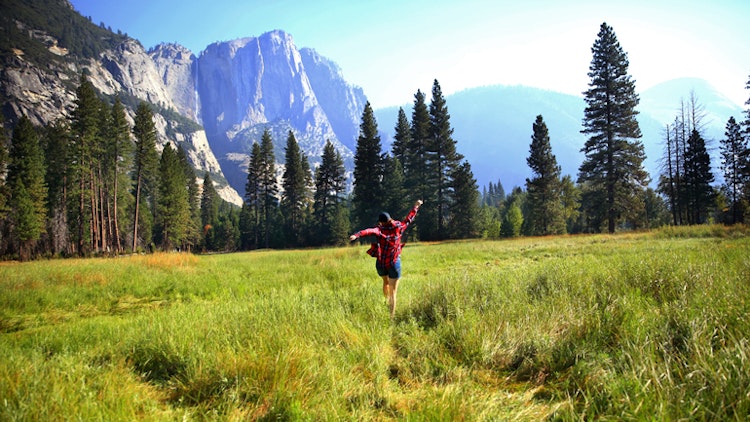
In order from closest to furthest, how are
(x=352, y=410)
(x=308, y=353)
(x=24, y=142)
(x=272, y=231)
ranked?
(x=352, y=410), (x=308, y=353), (x=24, y=142), (x=272, y=231)

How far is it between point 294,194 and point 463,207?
31738mm

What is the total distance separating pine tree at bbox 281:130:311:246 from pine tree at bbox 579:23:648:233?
4275 cm

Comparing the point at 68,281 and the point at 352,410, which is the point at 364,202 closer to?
the point at 68,281

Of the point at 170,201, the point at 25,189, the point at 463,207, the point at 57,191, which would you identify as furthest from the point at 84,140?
the point at 463,207

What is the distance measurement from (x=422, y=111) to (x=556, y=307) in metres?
40.5

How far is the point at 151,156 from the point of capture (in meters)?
41.4

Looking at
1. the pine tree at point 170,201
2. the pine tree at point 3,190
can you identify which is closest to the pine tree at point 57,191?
the pine tree at point 3,190

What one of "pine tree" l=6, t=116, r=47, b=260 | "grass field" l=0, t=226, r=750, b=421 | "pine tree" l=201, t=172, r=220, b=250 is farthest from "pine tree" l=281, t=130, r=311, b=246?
"grass field" l=0, t=226, r=750, b=421

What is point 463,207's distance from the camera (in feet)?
135

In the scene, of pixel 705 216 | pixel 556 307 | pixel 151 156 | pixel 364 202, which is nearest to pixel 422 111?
pixel 364 202

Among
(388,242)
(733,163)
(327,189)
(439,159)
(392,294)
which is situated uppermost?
(439,159)

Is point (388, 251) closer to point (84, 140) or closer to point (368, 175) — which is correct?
point (368, 175)

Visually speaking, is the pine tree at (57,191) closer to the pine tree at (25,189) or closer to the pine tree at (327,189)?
the pine tree at (25,189)

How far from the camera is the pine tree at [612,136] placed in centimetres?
2727
